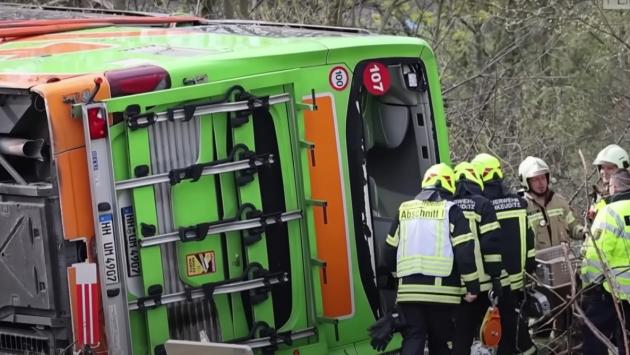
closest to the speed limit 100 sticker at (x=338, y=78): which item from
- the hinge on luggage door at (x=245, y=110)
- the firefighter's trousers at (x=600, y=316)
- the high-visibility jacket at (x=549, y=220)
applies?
the hinge on luggage door at (x=245, y=110)

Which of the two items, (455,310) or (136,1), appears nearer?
(455,310)

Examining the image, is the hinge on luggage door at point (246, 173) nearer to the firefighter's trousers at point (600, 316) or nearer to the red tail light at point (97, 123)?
the red tail light at point (97, 123)

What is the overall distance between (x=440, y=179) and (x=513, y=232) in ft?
2.23

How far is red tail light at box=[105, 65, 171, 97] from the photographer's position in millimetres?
6773

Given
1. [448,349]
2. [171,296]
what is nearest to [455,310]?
[448,349]

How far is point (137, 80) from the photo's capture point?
270 inches

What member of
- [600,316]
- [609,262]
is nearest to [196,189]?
[609,262]

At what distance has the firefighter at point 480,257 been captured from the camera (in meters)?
7.89

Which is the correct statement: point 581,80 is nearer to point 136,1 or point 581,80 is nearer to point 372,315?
point 136,1

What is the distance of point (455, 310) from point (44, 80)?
9.87 feet

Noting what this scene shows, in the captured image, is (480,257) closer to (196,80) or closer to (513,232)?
(513,232)

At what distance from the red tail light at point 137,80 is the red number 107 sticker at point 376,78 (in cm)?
147

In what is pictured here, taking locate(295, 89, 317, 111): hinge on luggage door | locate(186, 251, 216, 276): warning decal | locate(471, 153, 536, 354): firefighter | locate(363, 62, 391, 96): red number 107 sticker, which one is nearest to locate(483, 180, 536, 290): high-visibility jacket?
locate(471, 153, 536, 354): firefighter

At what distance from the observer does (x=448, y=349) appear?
8219 millimetres
